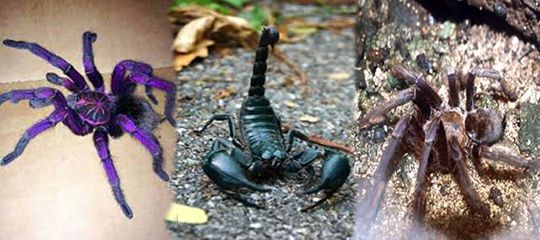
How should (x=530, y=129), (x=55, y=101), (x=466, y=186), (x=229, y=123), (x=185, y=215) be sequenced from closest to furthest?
(x=185, y=215) → (x=55, y=101) → (x=229, y=123) → (x=466, y=186) → (x=530, y=129)

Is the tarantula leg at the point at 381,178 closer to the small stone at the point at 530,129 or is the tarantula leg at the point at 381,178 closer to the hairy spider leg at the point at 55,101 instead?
the small stone at the point at 530,129

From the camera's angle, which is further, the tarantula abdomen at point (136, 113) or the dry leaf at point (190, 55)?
the dry leaf at point (190, 55)

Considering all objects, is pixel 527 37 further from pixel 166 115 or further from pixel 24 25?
pixel 24 25

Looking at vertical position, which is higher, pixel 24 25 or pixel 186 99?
pixel 24 25

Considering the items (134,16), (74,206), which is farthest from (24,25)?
(74,206)

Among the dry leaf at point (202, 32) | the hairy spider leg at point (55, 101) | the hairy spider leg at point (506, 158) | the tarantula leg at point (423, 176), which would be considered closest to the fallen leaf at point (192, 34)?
the dry leaf at point (202, 32)

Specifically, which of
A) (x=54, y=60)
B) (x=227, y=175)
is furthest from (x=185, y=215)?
(x=54, y=60)

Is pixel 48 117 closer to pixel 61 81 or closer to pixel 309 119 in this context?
pixel 61 81
